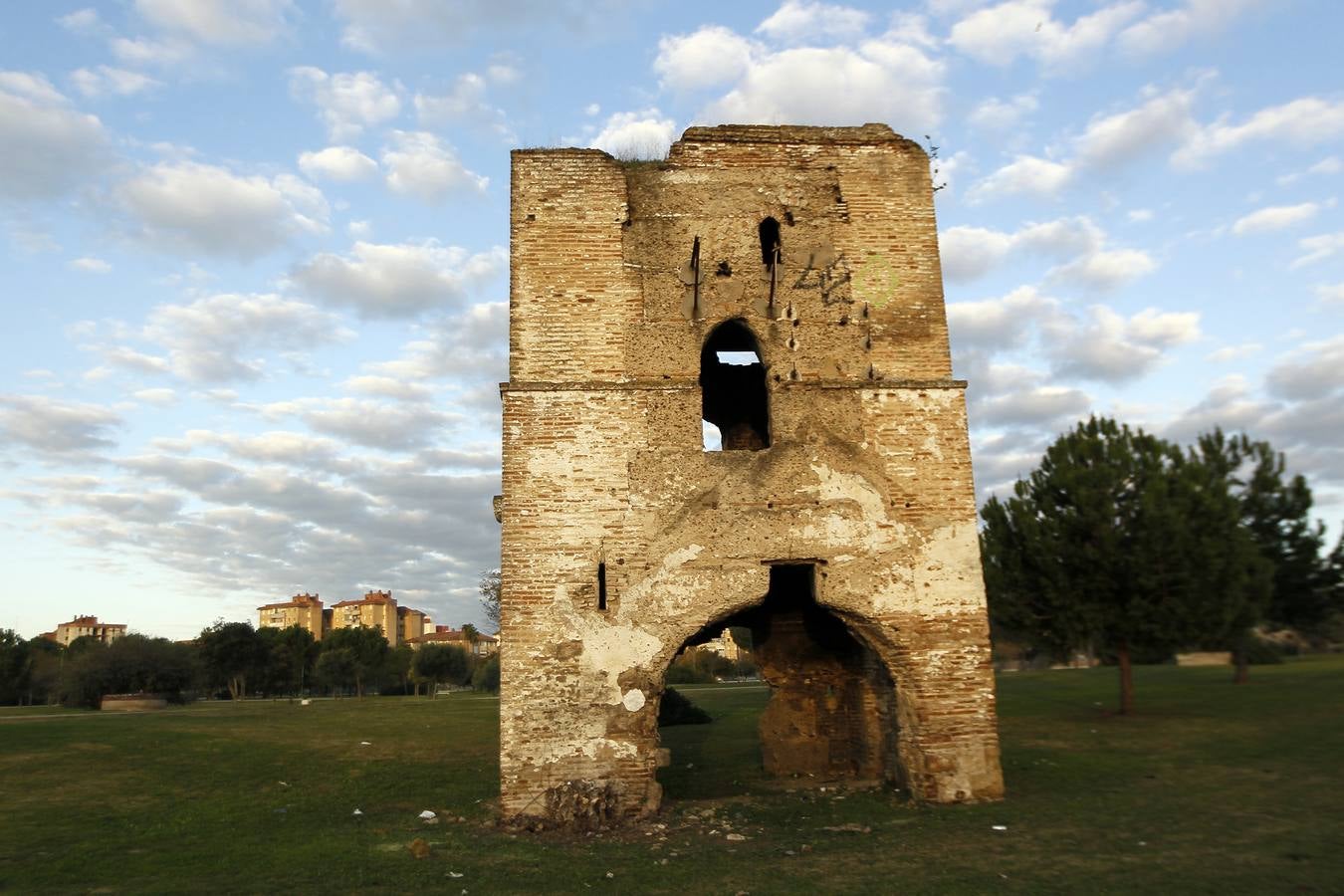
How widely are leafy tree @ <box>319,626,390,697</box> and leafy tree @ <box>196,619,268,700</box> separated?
14.2 ft

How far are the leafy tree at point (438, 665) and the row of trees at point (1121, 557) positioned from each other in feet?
116

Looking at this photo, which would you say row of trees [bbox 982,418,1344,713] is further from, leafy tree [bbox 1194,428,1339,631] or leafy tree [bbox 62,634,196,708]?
leafy tree [bbox 62,634,196,708]

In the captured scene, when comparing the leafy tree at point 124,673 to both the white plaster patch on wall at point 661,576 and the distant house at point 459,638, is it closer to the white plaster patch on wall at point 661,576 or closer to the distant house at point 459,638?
the white plaster patch on wall at point 661,576

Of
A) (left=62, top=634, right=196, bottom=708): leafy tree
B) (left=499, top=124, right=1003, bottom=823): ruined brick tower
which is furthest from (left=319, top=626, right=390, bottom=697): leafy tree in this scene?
(left=499, top=124, right=1003, bottom=823): ruined brick tower

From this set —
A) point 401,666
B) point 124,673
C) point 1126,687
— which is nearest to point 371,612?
point 401,666

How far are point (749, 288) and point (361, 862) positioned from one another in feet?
26.4

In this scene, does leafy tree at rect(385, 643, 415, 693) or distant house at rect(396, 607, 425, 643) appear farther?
distant house at rect(396, 607, 425, 643)

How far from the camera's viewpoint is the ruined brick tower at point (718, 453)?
33.6 ft

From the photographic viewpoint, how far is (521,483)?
10.6 m

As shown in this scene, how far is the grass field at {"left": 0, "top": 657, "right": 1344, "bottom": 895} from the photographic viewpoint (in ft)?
24.8

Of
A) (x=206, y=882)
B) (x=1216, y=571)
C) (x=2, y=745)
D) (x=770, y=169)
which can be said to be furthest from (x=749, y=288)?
(x=2, y=745)

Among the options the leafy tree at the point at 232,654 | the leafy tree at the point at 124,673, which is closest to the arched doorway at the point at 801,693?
the leafy tree at the point at 124,673

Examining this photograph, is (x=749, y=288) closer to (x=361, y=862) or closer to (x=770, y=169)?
(x=770, y=169)

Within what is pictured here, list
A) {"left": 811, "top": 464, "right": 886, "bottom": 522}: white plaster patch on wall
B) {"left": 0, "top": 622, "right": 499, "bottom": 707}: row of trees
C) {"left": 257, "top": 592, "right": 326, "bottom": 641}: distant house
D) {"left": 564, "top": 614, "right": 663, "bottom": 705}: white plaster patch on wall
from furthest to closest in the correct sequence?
{"left": 257, "top": 592, "right": 326, "bottom": 641}: distant house < {"left": 0, "top": 622, "right": 499, "bottom": 707}: row of trees < {"left": 811, "top": 464, "right": 886, "bottom": 522}: white plaster patch on wall < {"left": 564, "top": 614, "right": 663, "bottom": 705}: white plaster patch on wall
